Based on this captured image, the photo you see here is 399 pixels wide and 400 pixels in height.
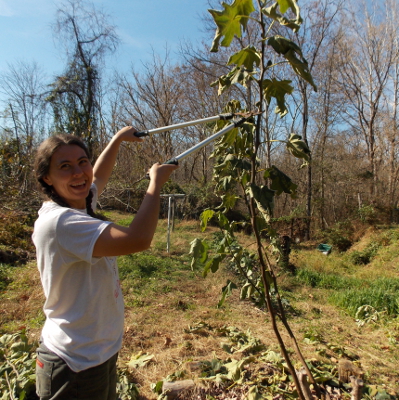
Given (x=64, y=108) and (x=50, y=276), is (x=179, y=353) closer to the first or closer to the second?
(x=50, y=276)

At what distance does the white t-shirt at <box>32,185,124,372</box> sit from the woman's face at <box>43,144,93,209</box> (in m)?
0.08

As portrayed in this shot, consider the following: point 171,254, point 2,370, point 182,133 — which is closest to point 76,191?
point 2,370

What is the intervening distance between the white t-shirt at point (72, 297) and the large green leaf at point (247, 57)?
1.02 metres

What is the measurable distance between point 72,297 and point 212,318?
327 cm

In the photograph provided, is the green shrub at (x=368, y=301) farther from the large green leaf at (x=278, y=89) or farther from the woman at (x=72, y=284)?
the woman at (x=72, y=284)

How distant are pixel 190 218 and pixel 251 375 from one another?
12.4m

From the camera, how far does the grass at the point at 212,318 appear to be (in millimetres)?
3025

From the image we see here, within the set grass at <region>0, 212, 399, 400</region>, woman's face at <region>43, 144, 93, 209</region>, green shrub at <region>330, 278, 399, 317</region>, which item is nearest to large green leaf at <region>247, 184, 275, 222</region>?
woman's face at <region>43, 144, 93, 209</region>

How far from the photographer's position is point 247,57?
1.63m

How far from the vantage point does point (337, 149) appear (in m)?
17.8

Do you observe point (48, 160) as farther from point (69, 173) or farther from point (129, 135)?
point (129, 135)

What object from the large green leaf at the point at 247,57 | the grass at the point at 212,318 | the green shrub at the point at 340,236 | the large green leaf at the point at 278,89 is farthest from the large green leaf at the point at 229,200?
the green shrub at the point at 340,236

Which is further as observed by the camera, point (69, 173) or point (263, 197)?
point (263, 197)

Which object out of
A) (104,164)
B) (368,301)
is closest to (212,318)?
(368,301)
